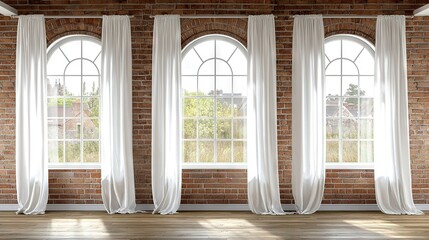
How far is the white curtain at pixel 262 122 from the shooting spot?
8.38 m

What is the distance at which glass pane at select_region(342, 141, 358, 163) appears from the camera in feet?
29.1

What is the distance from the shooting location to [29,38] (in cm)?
850

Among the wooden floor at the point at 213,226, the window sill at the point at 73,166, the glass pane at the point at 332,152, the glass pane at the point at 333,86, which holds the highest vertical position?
the glass pane at the point at 333,86

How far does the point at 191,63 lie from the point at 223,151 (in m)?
1.49

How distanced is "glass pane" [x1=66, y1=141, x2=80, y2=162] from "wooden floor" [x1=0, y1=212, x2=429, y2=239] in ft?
3.06

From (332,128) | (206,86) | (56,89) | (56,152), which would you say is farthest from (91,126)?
(332,128)

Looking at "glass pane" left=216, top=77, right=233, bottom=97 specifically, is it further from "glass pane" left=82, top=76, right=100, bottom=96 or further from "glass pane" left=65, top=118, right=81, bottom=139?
"glass pane" left=65, top=118, right=81, bottom=139

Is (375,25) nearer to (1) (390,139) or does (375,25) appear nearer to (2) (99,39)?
(1) (390,139)

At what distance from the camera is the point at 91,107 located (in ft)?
29.3

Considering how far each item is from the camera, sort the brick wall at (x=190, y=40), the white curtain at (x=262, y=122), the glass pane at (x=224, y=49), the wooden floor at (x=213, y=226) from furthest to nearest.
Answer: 1. the glass pane at (x=224, y=49)
2. the brick wall at (x=190, y=40)
3. the white curtain at (x=262, y=122)
4. the wooden floor at (x=213, y=226)

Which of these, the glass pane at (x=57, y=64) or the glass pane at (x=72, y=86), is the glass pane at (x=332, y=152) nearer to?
the glass pane at (x=72, y=86)

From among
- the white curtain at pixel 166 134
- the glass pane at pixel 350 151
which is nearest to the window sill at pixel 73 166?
the white curtain at pixel 166 134

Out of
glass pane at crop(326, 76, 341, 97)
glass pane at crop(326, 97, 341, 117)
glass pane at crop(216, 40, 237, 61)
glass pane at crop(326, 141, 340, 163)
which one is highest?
glass pane at crop(216, 40, 237, 61)

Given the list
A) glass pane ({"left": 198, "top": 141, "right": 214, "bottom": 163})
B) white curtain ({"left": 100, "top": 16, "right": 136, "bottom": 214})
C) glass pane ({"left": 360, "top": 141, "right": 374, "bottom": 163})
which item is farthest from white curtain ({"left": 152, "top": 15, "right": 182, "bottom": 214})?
glass pane ({"left": 360, "top": 141, "right": 374, "bottom": 163})
